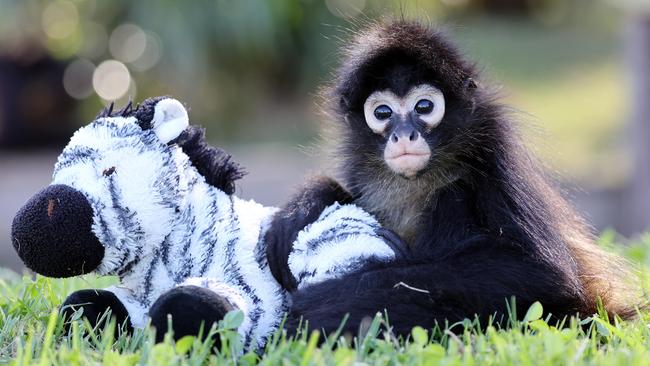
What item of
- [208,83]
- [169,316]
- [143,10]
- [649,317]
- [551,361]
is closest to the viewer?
[551,361]

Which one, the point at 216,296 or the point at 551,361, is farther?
the point at 216,296

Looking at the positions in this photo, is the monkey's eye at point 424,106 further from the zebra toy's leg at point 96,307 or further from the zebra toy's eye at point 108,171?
the zebra toy's leg at point 96,307

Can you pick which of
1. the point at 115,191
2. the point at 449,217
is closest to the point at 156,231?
the point at 115,191

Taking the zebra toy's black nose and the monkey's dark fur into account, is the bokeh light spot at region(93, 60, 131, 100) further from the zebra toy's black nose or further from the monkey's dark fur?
the zebra toy's black nose

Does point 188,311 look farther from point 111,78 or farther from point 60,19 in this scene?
point 60,19

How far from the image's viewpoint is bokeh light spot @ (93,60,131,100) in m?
11.3

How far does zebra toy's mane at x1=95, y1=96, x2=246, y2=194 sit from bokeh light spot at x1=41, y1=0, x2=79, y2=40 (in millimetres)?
8866

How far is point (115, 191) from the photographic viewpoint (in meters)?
2.81

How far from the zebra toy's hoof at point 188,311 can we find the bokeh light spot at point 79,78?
959cm

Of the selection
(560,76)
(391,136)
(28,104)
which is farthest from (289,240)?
(560,76)

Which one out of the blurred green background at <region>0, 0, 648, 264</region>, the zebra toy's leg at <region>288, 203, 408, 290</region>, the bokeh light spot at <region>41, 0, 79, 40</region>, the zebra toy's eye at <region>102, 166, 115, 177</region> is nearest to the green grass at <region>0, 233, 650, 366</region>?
the zebra toy's leg at <region>288, 203, 408, 290</region>

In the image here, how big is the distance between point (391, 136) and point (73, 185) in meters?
0.96

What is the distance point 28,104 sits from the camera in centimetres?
1201

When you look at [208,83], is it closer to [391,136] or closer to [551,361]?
[391,136]
